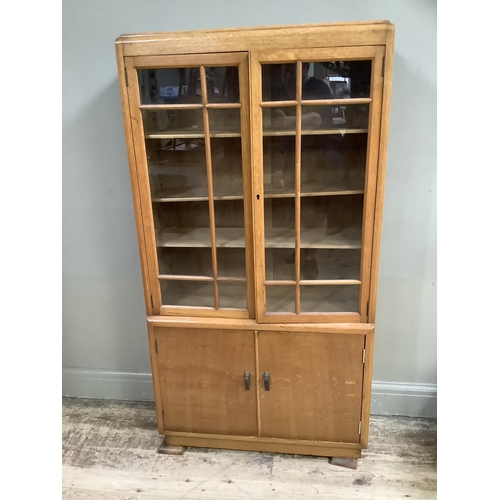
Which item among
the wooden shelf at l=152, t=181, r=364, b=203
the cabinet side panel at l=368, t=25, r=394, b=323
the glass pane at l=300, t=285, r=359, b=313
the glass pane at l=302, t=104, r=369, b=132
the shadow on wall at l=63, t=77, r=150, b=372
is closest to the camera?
the cabinet side panel at l=368, t=25, r=394, b=323

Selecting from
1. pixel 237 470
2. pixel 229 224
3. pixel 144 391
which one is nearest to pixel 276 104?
pixel 229 224

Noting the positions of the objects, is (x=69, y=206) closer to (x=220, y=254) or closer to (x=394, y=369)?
(x=220, y=254)

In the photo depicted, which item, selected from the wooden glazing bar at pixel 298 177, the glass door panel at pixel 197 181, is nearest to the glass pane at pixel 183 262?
the glass door panel at pixel 197 181

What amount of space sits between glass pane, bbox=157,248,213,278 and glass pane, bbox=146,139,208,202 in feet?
0.71

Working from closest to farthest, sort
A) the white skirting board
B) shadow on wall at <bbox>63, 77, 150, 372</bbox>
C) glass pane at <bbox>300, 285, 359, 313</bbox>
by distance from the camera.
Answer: glass pane at <bbox>300, 285, 359, 313</bbox>
shadow on wall at <bbox>63, 77, 150, 372</bbox>
the white skirting board

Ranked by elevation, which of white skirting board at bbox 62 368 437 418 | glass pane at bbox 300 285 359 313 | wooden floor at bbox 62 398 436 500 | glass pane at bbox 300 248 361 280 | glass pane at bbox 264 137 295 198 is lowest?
wooden floor at bbox 62 398 436 500

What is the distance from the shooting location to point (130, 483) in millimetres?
1788

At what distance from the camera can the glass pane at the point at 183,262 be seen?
1739 millimetres

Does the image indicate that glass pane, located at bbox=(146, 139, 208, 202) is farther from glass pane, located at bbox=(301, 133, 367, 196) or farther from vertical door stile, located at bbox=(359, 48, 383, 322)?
vertical door stile, located at bbox=(359, 48, 383, 322)

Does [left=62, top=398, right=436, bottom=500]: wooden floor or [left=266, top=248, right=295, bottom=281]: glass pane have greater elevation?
[left=266, top=248, right=295, bottom=281]: glass pane

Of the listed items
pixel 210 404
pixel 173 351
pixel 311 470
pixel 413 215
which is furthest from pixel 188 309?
pixel 413 215

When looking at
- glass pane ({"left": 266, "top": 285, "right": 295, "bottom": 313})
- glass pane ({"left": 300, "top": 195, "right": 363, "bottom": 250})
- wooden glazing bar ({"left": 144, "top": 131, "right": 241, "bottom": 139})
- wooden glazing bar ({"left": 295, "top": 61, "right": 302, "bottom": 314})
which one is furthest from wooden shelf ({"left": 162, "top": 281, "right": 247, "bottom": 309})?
wooden glazing bar ({"left": 144, "top": 131, "right": 241, "bottom": 139})

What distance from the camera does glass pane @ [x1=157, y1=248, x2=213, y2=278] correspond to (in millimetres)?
1739

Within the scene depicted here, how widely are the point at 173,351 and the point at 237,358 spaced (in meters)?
0.28
